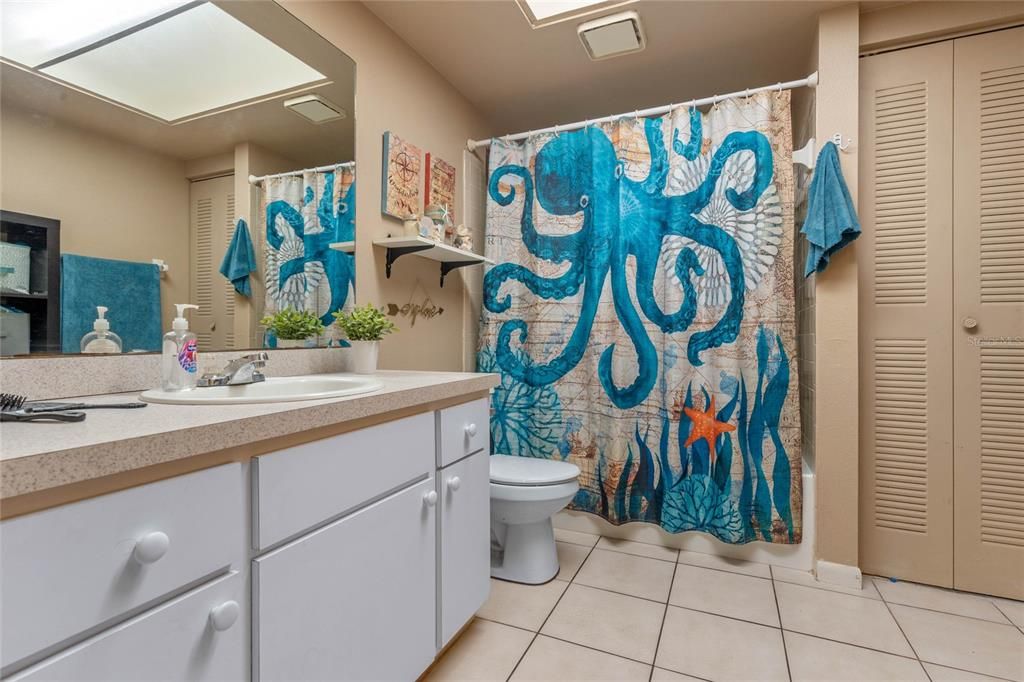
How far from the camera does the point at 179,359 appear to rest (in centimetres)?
113

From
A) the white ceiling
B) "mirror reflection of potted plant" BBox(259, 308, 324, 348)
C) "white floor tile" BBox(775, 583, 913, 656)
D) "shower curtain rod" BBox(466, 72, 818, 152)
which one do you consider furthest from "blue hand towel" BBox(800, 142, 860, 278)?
"mirror reflection of potted plant" BBox(259, 308, 324, 348)

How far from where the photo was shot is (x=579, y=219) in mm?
2377

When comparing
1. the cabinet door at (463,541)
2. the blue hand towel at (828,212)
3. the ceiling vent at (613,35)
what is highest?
the ceiling vent at (613,35)

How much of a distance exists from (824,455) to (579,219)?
1.49m

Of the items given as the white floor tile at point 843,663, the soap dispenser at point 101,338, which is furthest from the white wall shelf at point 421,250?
the white floor tile at point 843,663

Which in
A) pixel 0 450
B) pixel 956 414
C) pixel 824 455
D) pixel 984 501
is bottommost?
pixel 984 501

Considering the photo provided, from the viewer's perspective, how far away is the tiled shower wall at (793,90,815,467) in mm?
2070

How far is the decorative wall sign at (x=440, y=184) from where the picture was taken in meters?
2.27

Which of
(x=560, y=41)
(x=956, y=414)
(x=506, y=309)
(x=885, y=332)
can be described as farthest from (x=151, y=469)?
(x=956, y=414)

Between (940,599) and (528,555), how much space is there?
1581 millimetres

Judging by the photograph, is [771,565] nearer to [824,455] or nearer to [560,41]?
[824,455]

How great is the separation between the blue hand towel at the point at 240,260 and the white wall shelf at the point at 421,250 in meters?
0.56

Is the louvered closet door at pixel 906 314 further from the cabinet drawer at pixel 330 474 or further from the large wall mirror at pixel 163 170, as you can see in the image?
the large wall mirror at pixel 163 170

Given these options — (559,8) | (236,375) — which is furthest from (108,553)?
(559,8)
